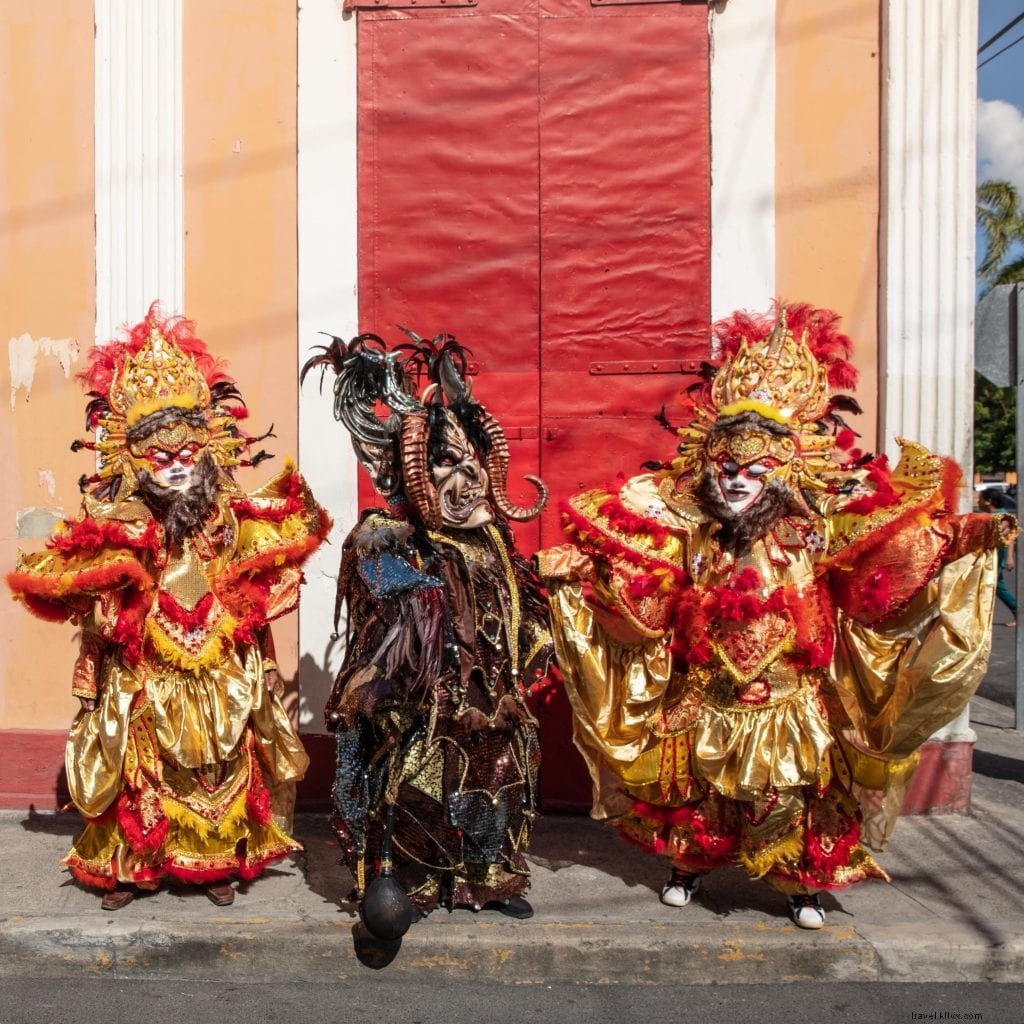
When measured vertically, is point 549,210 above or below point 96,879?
above

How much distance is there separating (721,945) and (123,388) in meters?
3.22

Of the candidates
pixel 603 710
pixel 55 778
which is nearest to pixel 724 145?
pixel 603 710

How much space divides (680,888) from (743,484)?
1.70 m

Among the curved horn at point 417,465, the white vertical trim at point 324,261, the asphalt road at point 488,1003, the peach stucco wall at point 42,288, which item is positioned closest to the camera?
the asphalt road at point 488,1003

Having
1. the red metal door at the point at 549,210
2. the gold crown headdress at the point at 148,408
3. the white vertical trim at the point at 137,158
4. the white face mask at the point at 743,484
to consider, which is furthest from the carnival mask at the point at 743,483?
the white vertical trim at the point at 137,158

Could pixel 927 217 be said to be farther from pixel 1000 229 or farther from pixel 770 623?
pixel 1000 229

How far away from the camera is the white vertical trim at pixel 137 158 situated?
5801mm

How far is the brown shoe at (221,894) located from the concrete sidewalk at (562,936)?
1.5 inches

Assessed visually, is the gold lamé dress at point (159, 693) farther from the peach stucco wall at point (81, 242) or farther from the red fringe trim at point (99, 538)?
the peach stucco wall at point (81, 242)

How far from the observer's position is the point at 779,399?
4.21 metres

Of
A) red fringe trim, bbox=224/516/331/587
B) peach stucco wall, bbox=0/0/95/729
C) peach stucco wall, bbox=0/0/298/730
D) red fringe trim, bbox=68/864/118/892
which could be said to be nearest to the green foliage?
peach stucco wall, bbox=0/0/298/730

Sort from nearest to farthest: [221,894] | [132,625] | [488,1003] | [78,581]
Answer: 1. [488,1003]
2. [78,581]
3. [132,625]
4. [221,894]

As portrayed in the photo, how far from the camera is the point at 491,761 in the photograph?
4.27m

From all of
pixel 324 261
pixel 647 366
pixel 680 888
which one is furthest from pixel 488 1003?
pixel 324 261
